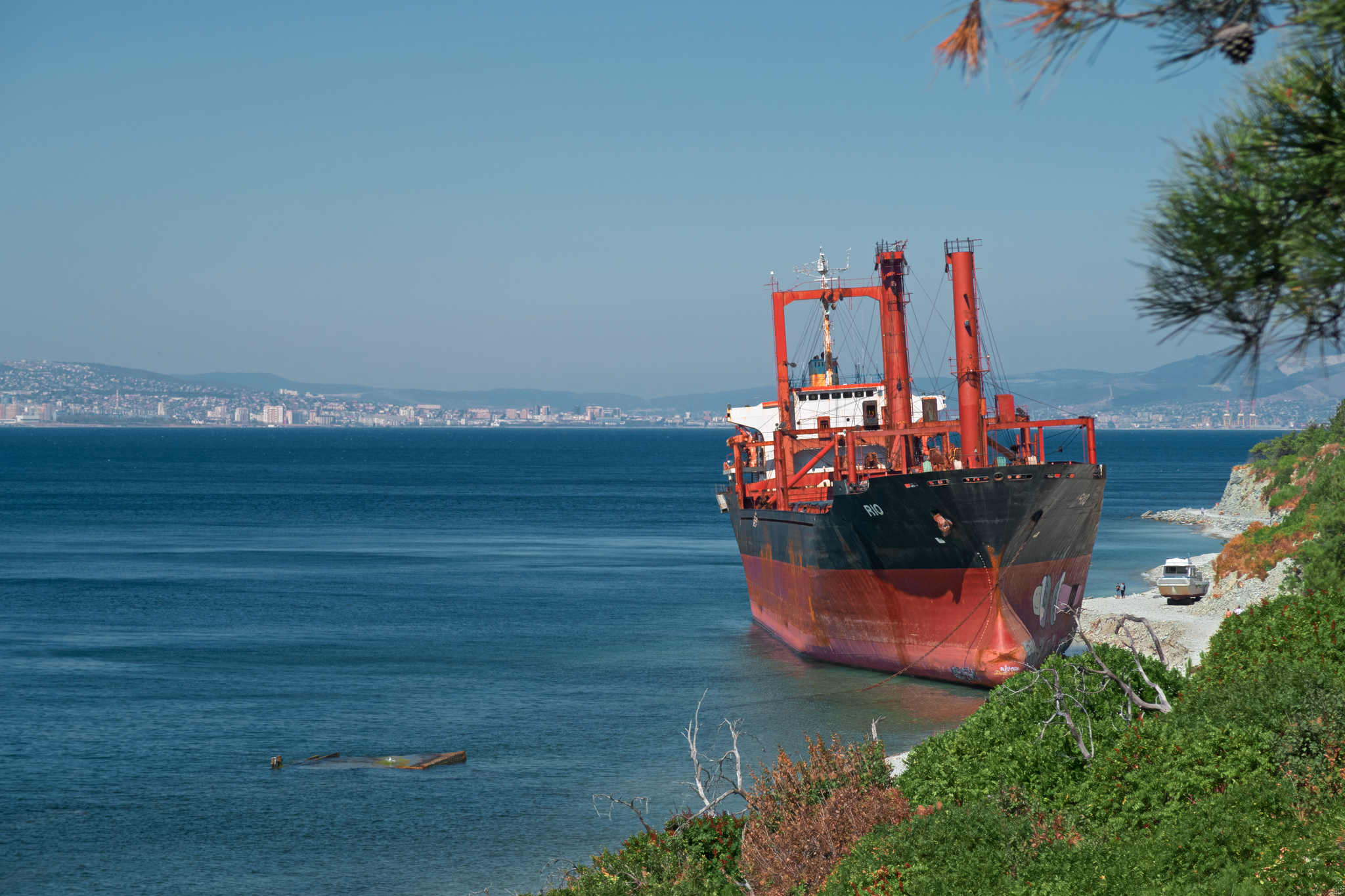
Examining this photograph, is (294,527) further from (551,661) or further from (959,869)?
(959,869)

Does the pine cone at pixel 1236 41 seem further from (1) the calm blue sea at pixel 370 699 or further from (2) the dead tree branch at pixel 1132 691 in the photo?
(1) the calm blue sea at pixel 370 699

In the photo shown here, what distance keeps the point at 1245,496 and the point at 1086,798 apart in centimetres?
8739

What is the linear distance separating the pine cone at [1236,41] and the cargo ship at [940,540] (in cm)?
2323

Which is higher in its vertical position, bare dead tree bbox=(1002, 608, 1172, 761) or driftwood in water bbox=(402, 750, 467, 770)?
bare dead tree bbox=(1002, 608, 1172, 761)

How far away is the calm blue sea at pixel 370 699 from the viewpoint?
22969 mm

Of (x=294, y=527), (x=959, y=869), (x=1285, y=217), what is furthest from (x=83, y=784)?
(x=294, y=527)

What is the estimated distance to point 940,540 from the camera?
32.8m

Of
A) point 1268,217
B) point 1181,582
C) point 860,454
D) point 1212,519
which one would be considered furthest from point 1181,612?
point 1212,519

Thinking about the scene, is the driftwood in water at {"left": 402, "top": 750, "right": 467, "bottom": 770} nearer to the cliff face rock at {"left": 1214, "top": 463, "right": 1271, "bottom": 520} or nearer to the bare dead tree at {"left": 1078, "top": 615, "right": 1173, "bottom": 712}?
the bare dead tree at {"left": 1078, "top": 615, "right": 1173, "bottom": 712}

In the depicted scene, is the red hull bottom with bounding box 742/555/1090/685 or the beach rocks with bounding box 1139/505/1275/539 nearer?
the red hull bottom with bounding box 742/555/1090/685

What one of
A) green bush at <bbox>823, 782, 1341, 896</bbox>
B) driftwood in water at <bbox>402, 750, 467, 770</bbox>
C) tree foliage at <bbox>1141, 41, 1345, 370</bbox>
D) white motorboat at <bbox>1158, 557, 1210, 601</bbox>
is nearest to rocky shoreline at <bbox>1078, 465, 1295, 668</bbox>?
white motorboat at <bbox>1158, 557, 1210, 601</bbox>

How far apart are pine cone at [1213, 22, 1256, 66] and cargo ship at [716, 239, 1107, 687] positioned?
915 inches

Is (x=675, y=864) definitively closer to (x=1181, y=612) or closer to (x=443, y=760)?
(x=443, y=760)

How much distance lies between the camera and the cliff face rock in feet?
291
